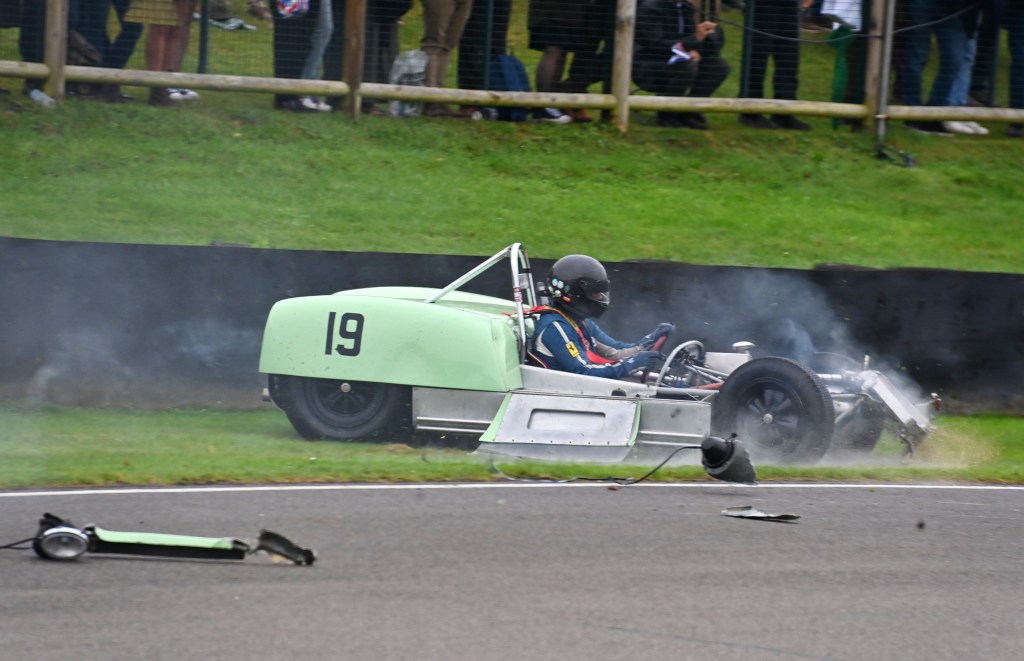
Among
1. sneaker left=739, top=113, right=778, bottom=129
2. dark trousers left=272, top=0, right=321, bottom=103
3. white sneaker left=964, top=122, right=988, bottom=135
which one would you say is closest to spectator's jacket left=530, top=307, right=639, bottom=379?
dark trousers left=272, top=0, right=321, bottom=103

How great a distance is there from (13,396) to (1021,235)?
10648mm

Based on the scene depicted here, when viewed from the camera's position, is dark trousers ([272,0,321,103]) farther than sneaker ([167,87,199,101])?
No

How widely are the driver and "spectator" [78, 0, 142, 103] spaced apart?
6.52m

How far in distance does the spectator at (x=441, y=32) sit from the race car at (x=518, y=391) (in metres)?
5.80

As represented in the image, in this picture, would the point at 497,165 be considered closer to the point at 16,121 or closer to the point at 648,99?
the point at 648,99

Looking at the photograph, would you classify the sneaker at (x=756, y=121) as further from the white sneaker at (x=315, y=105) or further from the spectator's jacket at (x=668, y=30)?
the white sneaker at (x=315, y=105)

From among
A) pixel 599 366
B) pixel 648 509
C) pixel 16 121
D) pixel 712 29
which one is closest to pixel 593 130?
pixel 712 29

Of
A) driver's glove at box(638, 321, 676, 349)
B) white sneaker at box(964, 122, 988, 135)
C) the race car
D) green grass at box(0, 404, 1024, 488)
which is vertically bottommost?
green grass at box(0, 404, 1024, 488)

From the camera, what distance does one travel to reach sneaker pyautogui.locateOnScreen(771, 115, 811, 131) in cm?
1736

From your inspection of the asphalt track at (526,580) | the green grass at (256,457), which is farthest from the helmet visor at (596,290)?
the asphalt track at (526,580)

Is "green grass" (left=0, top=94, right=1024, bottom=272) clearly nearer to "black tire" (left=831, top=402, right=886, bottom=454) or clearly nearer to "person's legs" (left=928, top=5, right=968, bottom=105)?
"person's legs" (left=928, top=5, right=968, bottom=105)

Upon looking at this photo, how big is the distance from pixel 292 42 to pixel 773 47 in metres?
5.32

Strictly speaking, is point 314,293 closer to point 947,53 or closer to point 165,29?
point 165,29

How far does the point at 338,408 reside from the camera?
997cm
